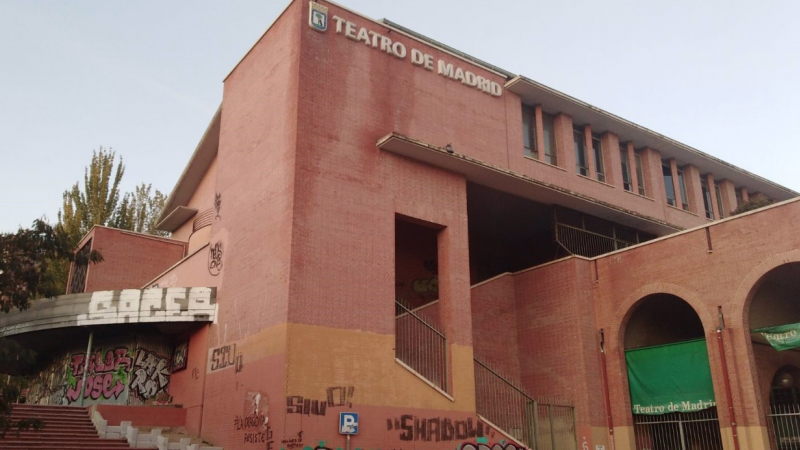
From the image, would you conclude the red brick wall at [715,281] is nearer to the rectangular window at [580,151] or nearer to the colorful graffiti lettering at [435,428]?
the rectangular window at [580,151]

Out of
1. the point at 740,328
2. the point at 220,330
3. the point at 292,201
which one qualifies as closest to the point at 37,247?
the point at 292,201

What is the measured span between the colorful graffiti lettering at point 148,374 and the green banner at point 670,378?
1307 cm

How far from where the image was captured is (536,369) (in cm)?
2080

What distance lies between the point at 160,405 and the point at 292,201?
7.21 meters

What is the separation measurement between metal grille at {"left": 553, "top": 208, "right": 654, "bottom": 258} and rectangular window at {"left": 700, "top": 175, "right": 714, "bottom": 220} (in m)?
5.22

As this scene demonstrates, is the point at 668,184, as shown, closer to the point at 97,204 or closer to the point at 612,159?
the point at 612,159

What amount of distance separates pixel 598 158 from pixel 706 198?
671cm

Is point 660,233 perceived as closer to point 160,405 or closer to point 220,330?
point 220,330

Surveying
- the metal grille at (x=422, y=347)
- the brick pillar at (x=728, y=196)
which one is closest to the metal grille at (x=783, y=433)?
the metal grille at (x=422, y=347)

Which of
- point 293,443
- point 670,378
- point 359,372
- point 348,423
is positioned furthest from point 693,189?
point 293,443

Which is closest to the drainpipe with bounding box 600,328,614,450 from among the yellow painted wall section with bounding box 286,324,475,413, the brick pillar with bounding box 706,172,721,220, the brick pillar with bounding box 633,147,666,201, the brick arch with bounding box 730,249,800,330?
the brick arch with bounding box 730,249,800,330

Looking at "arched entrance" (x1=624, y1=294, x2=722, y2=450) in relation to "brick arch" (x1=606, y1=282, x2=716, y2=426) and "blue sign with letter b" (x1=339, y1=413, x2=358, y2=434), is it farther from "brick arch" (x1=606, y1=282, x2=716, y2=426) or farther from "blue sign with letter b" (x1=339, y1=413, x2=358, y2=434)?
"blue sign with letter b" (x1=339, y1=413, x2=358, y2=434)

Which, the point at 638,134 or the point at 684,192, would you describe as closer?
the point at 638,134

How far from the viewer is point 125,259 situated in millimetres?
25062
